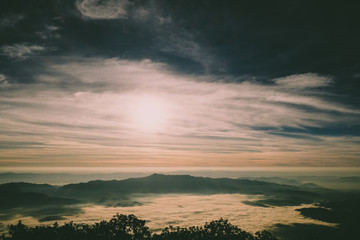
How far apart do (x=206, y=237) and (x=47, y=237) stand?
106 feet

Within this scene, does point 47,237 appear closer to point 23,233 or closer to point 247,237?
point 23,233

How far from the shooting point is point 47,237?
131 ft

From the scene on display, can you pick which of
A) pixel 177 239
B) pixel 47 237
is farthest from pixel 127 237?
pixel 47 237

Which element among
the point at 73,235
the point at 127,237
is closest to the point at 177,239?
the point at 127,237

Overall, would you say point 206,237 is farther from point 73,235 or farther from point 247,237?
point 73,235

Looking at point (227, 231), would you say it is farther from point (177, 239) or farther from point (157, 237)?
point (157, 237)

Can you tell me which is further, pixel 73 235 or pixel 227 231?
pixel 227 231

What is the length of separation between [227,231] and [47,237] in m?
37.1

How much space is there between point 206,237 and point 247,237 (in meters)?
8.98

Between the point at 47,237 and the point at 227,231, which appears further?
the point at 227,231

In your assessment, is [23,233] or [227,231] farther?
[227,231]

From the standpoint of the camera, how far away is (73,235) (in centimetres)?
4159

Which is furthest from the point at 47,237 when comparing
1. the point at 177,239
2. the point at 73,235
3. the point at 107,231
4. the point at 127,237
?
the point at 177,239

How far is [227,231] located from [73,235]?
3270cm
